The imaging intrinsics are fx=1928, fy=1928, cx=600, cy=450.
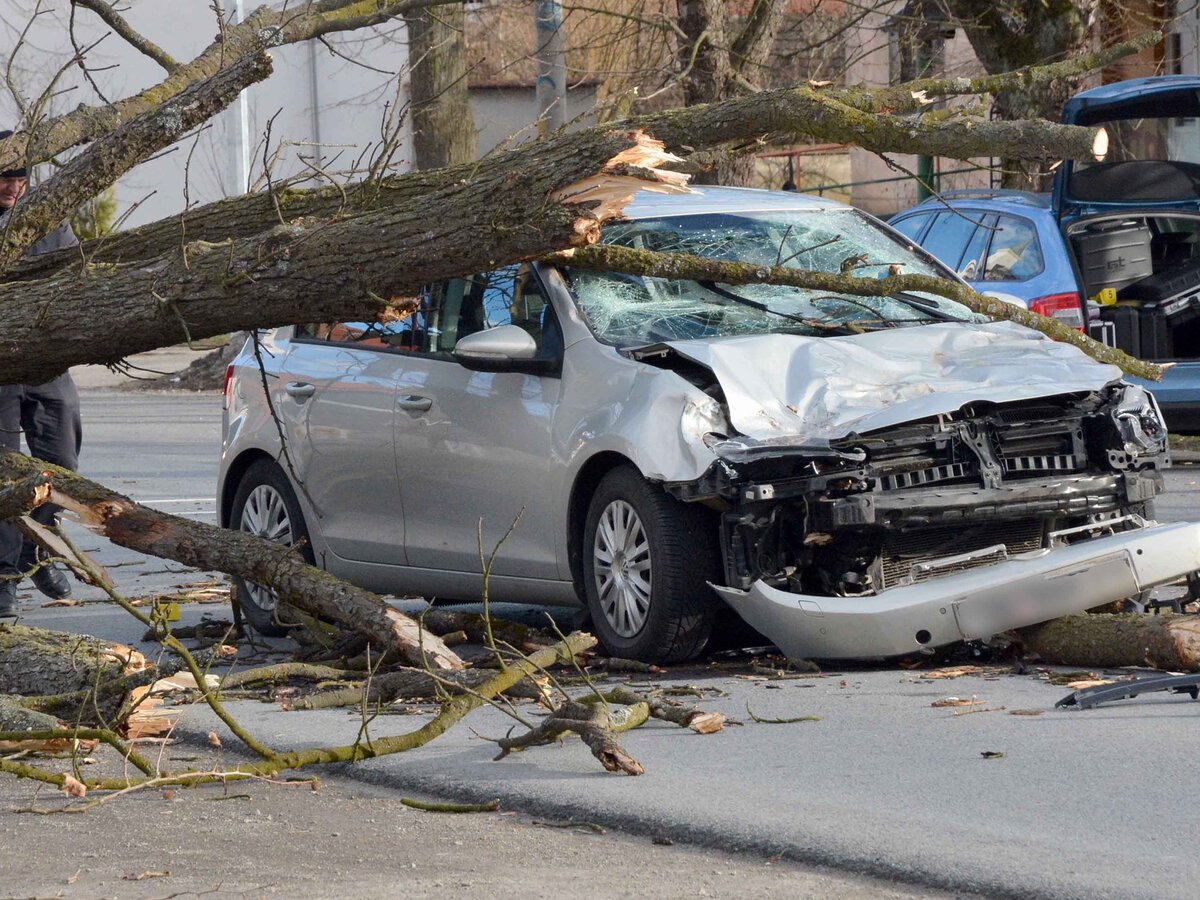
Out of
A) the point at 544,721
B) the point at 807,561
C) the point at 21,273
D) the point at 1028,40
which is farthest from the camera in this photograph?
the point at 1028,40

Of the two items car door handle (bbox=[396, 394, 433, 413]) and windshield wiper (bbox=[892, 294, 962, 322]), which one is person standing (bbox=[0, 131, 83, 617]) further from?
windshield wiper (bbox=[892, 294, 962, 322])

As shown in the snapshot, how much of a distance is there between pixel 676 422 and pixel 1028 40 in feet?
46.4

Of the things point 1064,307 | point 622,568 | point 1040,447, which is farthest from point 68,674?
point 1064,307

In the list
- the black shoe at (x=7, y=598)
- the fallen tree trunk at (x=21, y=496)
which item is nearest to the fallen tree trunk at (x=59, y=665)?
the fallen tree trunk at (x=21, y=496)

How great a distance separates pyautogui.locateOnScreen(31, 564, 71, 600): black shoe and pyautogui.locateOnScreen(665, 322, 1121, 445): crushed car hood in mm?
4487

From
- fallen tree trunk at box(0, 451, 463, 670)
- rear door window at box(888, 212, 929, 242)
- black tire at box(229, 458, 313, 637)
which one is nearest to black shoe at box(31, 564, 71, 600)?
black tire at box(229, 458, 313, 637)

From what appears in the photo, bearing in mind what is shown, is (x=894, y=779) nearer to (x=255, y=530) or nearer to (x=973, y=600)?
(x=973, y=600)

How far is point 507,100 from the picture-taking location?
39.3 meters

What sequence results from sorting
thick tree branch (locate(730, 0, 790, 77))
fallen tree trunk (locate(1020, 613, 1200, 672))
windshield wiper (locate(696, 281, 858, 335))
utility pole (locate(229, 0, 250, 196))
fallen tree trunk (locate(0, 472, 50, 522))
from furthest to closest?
1. utility pole (locate(229, 0, 250, 196))
2. thick tree branch (locate(730, 0, 790, 77))
3. windshield wiper (locate(696, 281, 858, 335))
4. fallen tree trunk (locate(0, 472, 50, 522))
5. fallen tree trunk (locate(1020, 613, 1200, 672))

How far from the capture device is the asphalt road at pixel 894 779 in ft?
14.2

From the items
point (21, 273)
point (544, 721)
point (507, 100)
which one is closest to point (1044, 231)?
point (21, 273)

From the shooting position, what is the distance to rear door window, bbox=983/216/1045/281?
12.4m

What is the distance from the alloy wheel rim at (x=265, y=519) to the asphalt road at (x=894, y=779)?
209 cm

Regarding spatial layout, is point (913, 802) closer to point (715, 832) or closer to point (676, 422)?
point (715, 832)
